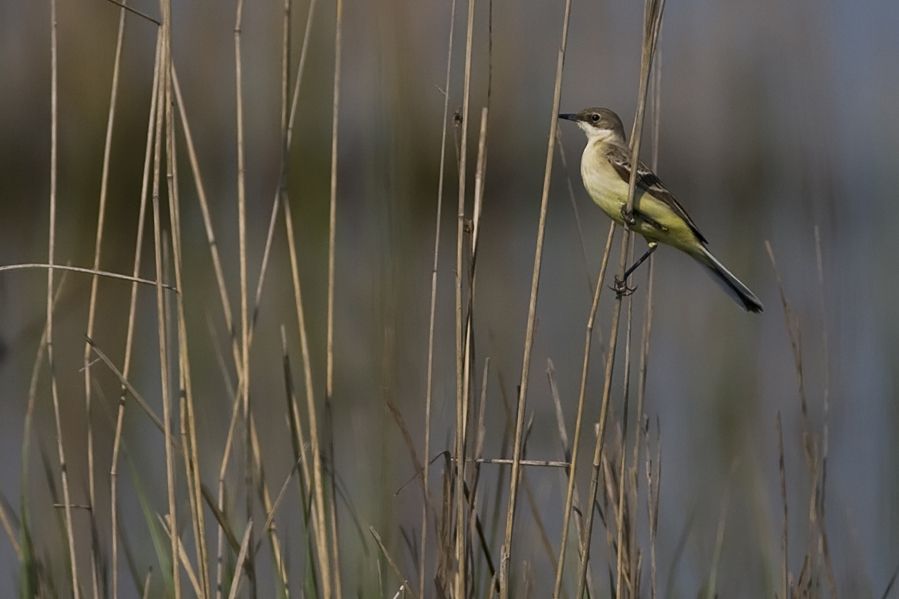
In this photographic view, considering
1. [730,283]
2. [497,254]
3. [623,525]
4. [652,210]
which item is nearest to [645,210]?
[652,210]

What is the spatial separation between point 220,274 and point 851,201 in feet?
24.1

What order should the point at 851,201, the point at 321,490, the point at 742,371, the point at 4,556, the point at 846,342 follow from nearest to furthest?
the point at 321,490, the point at 4,556, the point at 846,342, the point at 742,371, the point at 851,201

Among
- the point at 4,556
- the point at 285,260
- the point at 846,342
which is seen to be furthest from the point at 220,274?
the point at 285,260

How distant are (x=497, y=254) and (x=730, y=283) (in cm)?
471

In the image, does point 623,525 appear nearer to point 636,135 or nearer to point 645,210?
point 636,135

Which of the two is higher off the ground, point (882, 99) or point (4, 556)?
point (882, 99)

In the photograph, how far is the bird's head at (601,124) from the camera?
14.0ft

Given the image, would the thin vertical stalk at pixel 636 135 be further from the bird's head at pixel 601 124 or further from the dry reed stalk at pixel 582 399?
the bird's head at pixel 601 124

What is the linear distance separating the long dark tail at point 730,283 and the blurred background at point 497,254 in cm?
25

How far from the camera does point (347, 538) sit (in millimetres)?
4270

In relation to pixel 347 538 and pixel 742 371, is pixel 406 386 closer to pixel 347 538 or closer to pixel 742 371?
pixel 347 538

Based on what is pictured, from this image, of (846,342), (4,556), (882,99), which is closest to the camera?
(4,556)

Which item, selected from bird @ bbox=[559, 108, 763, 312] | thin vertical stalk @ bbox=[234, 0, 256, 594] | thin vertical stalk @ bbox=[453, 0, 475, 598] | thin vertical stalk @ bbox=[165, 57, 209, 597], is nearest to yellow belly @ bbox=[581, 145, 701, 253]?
bird @ bbox=[559, 108, 763, 312]

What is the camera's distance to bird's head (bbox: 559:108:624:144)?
14.0 feet
